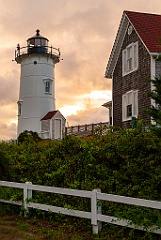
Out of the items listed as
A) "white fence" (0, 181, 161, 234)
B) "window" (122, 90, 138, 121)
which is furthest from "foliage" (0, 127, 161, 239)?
"window" (122, 90, 138, 121)

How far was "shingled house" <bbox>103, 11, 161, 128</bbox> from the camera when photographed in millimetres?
22547

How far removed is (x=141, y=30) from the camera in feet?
77.4

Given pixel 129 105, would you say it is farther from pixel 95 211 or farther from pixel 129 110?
pixel 95 211

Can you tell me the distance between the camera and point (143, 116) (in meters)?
23.0

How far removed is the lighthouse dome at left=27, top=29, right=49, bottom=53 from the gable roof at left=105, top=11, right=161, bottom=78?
1921cm

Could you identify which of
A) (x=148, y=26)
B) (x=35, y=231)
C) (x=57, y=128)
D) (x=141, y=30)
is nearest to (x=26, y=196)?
(x=35, y=231)

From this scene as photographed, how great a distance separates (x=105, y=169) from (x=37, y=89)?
3452cm

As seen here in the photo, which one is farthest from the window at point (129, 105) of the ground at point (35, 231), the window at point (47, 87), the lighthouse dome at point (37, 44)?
the lighthouse dome at point (37, 44)

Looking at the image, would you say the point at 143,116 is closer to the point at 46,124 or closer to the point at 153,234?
the point at 153,234

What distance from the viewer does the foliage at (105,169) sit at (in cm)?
881

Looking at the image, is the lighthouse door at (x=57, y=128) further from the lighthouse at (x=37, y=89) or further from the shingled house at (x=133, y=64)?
the shingled house at (x=133, y=64)

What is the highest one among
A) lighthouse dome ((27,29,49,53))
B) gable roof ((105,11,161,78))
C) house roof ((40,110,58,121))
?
lighthouse dome ((27,29,49,53))

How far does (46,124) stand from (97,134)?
105 feet

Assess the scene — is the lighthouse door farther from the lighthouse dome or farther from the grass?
the grass
